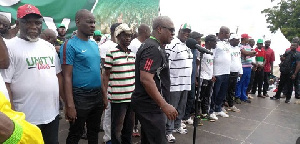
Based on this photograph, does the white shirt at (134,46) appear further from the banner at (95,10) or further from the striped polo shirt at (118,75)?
the banner at (95,10)

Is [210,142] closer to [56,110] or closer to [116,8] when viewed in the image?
[56,110]

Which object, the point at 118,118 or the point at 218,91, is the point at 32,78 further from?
the point at 218,91

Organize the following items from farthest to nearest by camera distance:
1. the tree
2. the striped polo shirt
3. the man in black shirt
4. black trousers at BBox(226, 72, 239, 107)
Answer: the tree, black trousers at BBox(226, 72, 239, 107), the striped polo shirt, the man in black shirt

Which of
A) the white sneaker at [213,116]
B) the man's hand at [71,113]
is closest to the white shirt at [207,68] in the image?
the white sneaker at [213,116]

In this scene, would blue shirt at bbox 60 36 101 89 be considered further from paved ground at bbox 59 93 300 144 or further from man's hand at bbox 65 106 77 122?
paved ground at bbox 59 93 300 144

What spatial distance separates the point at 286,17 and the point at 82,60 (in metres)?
25.0

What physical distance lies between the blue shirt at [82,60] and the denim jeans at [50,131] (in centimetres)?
49

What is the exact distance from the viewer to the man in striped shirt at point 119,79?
9.91ft

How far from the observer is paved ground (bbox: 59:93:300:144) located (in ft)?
13.9

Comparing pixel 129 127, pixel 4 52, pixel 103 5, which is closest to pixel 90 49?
pixel 4 52

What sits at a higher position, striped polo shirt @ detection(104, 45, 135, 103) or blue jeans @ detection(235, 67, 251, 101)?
striped polo shirt @ detection(104, 45, 135, 103)

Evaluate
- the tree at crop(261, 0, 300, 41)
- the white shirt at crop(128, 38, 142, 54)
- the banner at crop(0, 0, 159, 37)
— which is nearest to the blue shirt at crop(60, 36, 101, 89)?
the white shirt at crop(128, 38, 142, 54)

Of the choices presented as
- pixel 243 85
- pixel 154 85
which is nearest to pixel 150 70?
pixel 154 85

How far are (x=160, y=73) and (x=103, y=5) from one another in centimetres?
515
